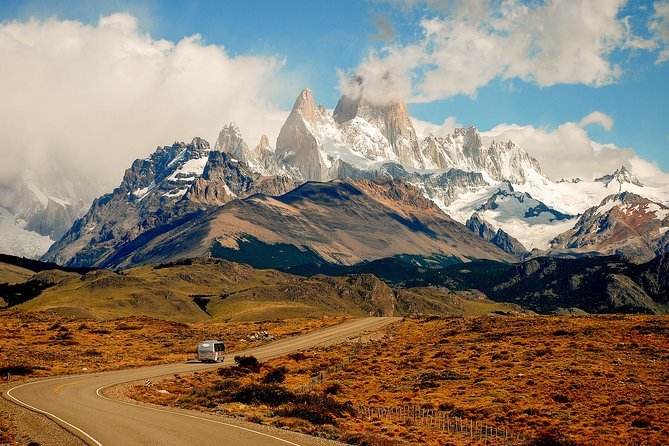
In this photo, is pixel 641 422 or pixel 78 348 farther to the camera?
pixel 78 348

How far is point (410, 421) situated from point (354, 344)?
174ft

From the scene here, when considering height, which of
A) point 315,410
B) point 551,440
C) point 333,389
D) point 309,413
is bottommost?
point 333,389

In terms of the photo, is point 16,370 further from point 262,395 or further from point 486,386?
point 486,386

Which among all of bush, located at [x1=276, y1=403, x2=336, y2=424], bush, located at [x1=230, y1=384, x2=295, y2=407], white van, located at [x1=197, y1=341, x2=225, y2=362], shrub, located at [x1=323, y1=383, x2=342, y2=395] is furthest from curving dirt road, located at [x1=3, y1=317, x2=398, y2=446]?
shrub, located at [x1=323, y1=383, x2=342, y2=395]

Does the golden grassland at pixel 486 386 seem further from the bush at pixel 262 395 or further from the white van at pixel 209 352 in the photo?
the white van at pixel 209 352

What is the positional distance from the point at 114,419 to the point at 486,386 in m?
35.1

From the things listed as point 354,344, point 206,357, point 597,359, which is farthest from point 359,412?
point 354,344

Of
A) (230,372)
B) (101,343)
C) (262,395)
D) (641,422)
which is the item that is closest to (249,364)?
(230,372)

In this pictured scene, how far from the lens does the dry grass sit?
261 feet

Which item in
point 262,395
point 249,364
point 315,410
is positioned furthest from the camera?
point 249,364

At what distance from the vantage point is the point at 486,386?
61969 mm

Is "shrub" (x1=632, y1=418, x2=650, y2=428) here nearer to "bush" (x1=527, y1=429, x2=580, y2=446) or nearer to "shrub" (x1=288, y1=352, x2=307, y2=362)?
"bush" (x1=527, y1=429, x2=580, y2=446)

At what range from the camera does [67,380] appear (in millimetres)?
66062

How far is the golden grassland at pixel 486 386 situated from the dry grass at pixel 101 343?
18.2 metres
